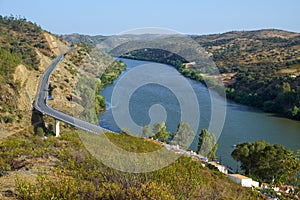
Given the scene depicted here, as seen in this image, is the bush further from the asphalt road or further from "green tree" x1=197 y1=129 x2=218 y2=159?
"green tree" x1=197 y1=129 x2=218 y2=159

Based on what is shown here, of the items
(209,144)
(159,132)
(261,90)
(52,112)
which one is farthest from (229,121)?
(52,112)

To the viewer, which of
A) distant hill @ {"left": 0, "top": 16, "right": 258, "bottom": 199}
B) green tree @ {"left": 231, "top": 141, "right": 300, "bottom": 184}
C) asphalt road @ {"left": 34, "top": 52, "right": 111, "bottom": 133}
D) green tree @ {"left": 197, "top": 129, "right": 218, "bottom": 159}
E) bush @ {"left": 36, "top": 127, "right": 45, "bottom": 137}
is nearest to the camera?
distant hill @ {"left": 0, "top": 16, "right": 258, "bottom": 199}

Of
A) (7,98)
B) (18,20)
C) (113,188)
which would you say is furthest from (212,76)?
(113,188)

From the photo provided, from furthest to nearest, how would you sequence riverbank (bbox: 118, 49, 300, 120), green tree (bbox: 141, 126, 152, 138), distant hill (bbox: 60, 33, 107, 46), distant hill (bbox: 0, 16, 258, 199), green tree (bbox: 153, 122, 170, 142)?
distant hill (bbox: 60, 33, 107, 46) → riverbank (bbox: 118, 49, 300, 120) → green tree (bbox: 153, 122, 170, 142) → green tree (bbox: 141, 126, 152, 138) → distant hill (bbox: 0, 16, 258, 199)

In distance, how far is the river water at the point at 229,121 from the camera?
15516mm

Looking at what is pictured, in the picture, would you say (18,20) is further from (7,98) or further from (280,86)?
(280,86)

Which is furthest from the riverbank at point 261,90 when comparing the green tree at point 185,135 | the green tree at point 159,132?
the green tree at point 185,135

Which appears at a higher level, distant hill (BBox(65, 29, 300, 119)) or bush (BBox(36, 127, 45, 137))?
distant hill (BBox(65, 29, 300, 119))

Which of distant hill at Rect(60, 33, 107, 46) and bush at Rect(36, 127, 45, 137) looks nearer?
bush at Rect(36, 127, 45, 137)

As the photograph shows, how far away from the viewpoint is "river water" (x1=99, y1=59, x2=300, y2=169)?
15516mm

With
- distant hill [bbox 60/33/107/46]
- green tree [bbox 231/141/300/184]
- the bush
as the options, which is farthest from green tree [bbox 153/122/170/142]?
distant hill [bbox 60/33/107/46]

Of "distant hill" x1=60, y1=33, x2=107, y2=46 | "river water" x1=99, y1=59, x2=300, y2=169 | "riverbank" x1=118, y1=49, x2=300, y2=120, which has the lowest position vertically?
"river water" x1=99, y1=59, x2=300, y2=169

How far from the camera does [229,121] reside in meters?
19.1

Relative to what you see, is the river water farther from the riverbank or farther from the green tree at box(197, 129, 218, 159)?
the riverbank
